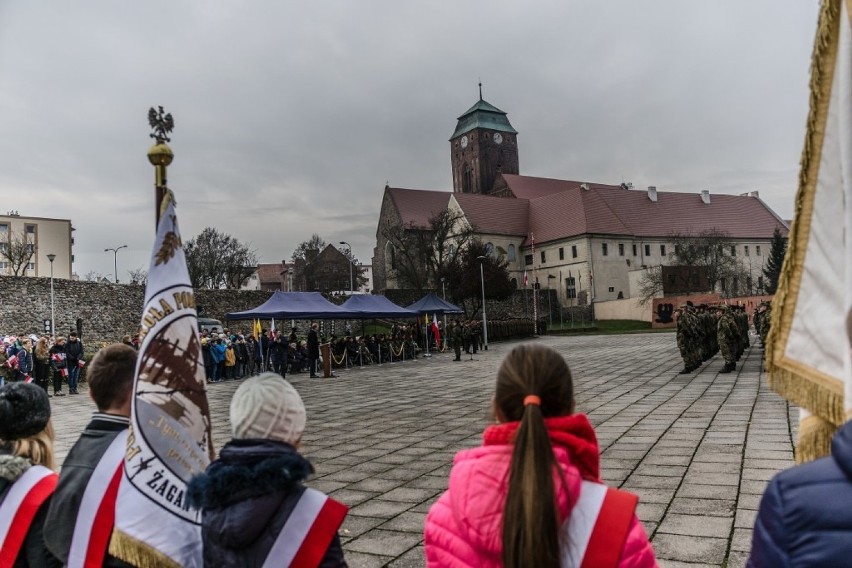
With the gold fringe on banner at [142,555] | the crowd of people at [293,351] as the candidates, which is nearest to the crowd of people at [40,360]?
the crowd of people at [293,351]

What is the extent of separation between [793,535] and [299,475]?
142 cm

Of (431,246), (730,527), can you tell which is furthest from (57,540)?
(431,246)

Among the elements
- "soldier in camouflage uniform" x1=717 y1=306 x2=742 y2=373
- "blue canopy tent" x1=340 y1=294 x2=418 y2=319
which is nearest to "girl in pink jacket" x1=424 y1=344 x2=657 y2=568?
"soldier in camouflage uniform" x1=717 y1=306 x2=742 y2=373

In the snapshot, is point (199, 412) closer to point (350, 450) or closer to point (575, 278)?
point (350, 450)

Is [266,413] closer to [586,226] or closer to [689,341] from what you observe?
[689,341]

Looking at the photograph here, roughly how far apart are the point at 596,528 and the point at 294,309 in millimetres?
20604

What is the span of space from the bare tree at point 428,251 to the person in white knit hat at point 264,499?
50912mm

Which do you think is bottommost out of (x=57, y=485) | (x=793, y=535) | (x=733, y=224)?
(x=57, y=485)

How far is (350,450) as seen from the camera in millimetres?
8117

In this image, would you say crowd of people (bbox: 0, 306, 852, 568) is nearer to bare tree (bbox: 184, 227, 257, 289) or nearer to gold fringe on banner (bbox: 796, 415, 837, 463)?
gold fringe on banner (bbox: 796, 415, 837, 463)

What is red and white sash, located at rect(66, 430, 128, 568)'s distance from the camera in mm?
2508

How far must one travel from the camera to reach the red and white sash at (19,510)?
254 cm

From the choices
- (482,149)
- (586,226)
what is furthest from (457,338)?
(482,149)

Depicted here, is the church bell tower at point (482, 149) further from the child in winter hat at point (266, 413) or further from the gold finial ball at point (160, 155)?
the child in winter hat at point (266, 413)
